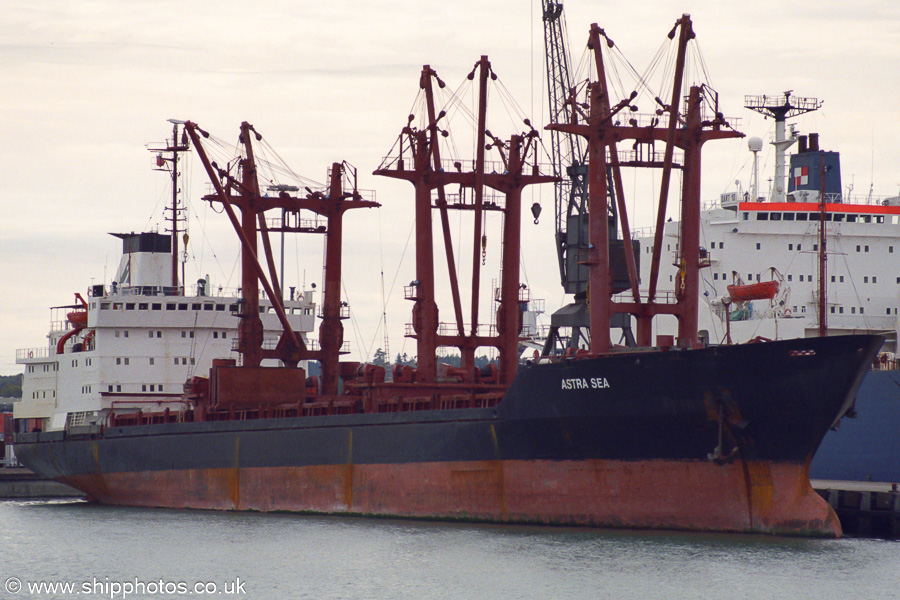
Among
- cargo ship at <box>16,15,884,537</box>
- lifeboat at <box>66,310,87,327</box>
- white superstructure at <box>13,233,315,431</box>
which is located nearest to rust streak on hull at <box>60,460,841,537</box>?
cargo ship at <box>16,15,884,537</box>

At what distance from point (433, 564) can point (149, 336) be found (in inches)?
746

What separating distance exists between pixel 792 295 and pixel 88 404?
2105cm

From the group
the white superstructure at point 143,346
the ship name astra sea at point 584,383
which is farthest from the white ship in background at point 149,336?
the ship name astra sea at point 584,383

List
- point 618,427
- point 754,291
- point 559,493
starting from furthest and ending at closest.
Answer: point 754,291
point 559,493
point 618,427

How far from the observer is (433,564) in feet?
72.7

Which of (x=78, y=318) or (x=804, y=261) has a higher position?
(x=804, y=261)

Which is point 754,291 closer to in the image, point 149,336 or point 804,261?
point 804,261

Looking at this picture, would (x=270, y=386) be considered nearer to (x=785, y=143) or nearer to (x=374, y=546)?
(x=374, y=546)

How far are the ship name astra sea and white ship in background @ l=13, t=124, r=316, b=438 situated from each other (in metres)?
14.4

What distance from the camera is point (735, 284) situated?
40469 millimetres

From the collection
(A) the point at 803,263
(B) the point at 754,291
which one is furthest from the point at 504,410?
(A) the point at 803,263

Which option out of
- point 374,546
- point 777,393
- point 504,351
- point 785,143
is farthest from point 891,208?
point 374,546

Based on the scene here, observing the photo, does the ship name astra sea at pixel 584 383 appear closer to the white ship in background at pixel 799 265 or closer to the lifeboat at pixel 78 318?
the white ship in background at pixel 799 265

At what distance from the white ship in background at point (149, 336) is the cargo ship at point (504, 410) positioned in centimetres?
104
